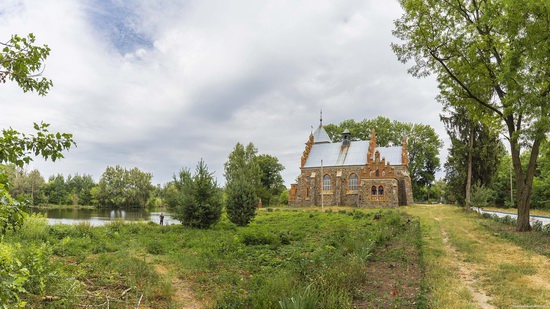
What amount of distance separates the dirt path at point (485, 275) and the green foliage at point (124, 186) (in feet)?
211

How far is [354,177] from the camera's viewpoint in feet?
150

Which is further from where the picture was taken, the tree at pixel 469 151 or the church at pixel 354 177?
the church at pixel 354 177

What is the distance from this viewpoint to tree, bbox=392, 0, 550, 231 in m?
13.5

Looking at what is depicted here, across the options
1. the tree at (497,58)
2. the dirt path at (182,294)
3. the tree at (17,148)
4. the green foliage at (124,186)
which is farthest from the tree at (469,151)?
the green foliage at (124,186)

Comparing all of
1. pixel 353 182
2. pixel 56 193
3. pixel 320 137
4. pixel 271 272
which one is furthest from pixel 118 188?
pixel 271 272

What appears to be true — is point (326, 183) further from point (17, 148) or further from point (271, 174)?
point (17, 148)

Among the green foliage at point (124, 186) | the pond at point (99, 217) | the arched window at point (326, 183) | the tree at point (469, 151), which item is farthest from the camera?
the green foliage at point (124, 186)

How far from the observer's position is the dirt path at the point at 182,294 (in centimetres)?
682

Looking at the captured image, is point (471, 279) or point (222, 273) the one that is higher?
point (222, 273)

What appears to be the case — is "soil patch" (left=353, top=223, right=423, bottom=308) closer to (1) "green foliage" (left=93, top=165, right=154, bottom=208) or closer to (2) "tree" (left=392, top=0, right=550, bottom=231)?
(2) "tree" (left=392, top=0, right=550, bottom=231)

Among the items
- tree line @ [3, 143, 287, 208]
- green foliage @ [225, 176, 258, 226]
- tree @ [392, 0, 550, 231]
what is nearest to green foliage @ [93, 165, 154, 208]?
tree line @ [3, 143, 287, 208]

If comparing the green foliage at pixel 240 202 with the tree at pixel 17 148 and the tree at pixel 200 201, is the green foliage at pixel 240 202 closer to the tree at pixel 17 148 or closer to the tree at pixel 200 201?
the tree at pixel 200 201

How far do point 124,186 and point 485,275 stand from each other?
233 feet

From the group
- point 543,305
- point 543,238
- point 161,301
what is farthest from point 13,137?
point 543,238
